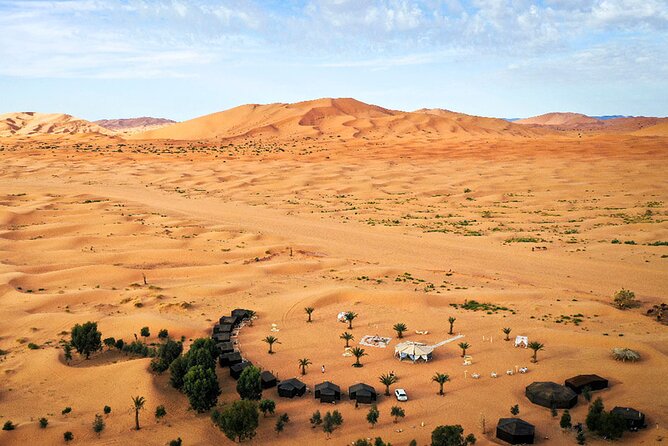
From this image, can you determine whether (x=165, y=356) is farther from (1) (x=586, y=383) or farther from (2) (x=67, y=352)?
(1) (x=586, y=383)

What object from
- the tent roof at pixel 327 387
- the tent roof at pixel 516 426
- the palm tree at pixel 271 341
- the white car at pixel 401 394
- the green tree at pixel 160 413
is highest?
the palm tree at pixel 271 341

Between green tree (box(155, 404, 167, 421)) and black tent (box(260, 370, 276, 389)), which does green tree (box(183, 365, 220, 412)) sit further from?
black tent (box(260, 370, 276, 389))

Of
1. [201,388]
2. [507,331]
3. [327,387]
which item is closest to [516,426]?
[327,387]

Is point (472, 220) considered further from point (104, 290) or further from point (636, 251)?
point (104, 290)

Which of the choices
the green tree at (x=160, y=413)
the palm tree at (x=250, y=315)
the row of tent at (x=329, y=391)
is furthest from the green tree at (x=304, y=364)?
the green tree at (x=160, y=413)

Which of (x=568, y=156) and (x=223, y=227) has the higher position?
(x=568, y=156)

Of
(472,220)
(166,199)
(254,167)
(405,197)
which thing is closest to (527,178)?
(405,197)

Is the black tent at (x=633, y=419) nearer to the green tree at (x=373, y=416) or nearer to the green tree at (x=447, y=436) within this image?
the green tree at (x=447, y=436)
